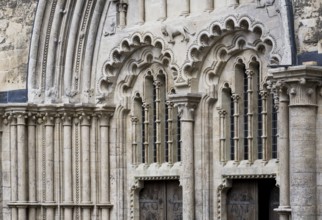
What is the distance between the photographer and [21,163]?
80.2ft

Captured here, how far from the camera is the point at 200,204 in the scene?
22047mm

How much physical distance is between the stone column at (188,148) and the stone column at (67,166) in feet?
10.0

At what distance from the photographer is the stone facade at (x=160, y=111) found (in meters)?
19.4

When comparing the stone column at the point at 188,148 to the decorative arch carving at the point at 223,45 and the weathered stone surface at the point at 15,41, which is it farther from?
the weathered stone surface at the point at 15,41

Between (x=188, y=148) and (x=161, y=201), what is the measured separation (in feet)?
6.07

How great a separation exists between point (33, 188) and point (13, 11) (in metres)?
3.84

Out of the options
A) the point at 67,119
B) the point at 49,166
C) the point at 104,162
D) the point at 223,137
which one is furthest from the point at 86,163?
the point at 223,137

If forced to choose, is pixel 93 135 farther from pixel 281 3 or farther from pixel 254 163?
pixel 281 3

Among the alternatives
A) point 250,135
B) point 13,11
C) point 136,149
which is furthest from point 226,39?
point 13,11

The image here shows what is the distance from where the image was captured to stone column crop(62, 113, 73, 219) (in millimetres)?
24172

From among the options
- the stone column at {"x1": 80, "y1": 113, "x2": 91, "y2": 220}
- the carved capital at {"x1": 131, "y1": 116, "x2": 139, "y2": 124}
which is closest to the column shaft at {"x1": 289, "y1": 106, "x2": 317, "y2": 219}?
the carved capital at {"x1": 131, "y1": 116, "x2": 139, "y2": 124}

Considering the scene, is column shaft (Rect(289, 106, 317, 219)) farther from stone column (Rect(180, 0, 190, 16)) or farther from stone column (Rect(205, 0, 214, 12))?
stone column (Rect(180, 0, 190, 16))

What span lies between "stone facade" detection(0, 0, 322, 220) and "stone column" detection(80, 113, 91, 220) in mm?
25

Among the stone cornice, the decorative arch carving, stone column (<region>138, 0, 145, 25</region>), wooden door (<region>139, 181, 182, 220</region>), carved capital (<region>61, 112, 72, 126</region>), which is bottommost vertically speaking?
wooden door (<region>139, 181, 182, 220</region>)
